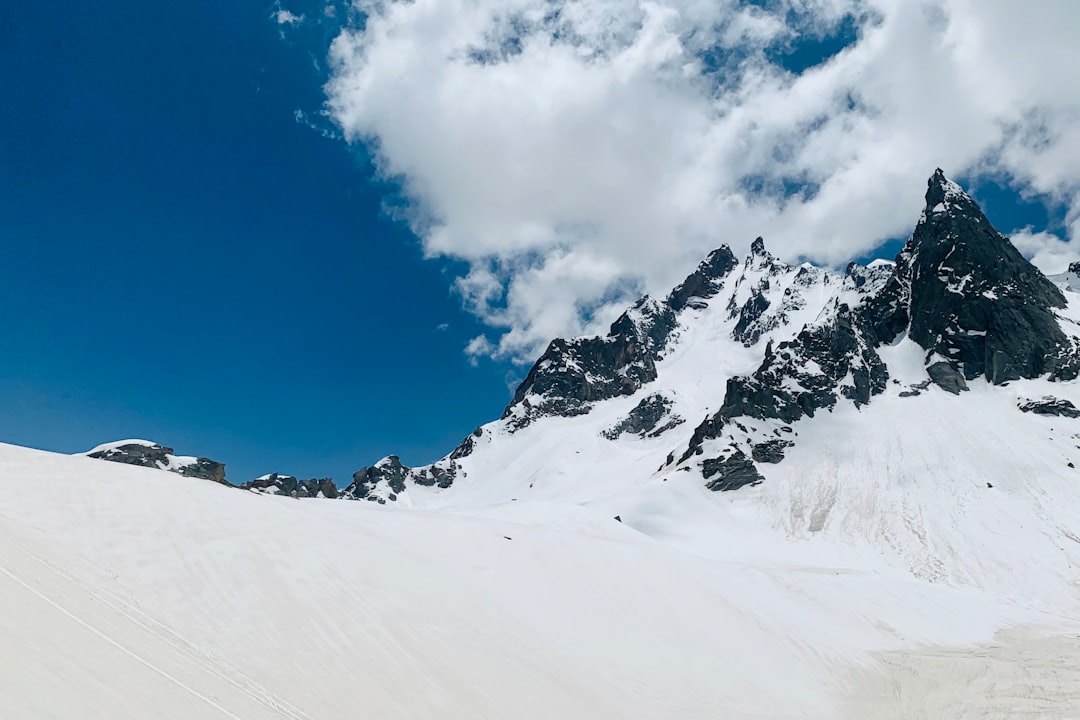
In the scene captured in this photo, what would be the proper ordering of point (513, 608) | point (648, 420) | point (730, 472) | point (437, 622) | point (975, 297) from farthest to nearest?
point (648, 420) < point (975, 297) < point (730, 472) < point (513, 608) < point (437, 622)

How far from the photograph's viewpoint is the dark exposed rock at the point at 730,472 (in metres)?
96.9

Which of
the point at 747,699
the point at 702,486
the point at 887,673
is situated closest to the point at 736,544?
the point at 702,486

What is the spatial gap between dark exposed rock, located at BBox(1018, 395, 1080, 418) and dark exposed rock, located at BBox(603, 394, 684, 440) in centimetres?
8204

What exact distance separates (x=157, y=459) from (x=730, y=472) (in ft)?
294

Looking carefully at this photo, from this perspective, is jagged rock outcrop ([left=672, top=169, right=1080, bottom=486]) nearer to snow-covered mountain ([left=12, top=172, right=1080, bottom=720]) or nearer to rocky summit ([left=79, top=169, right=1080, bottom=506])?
rocky summit ([left=79, top=169, right=1080, bottom=506])

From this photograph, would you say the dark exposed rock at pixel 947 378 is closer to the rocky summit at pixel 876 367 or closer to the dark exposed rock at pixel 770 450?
the rocky summit at pixel 876 367

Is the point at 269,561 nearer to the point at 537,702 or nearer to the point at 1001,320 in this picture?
the point at 537,702

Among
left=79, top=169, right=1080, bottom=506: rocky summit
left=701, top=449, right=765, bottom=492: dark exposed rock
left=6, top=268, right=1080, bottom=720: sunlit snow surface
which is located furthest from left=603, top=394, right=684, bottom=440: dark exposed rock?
left=6, top=268, right=1080, bottom=720: sunlit snow surface

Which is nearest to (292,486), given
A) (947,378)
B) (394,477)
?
(394,477)

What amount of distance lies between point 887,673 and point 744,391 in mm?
94881

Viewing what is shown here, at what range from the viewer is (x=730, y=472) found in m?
99.1

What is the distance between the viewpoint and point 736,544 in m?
75.7

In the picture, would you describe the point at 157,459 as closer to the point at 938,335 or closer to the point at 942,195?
the point at 938,335

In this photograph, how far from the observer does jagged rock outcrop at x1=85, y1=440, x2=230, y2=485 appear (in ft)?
274
